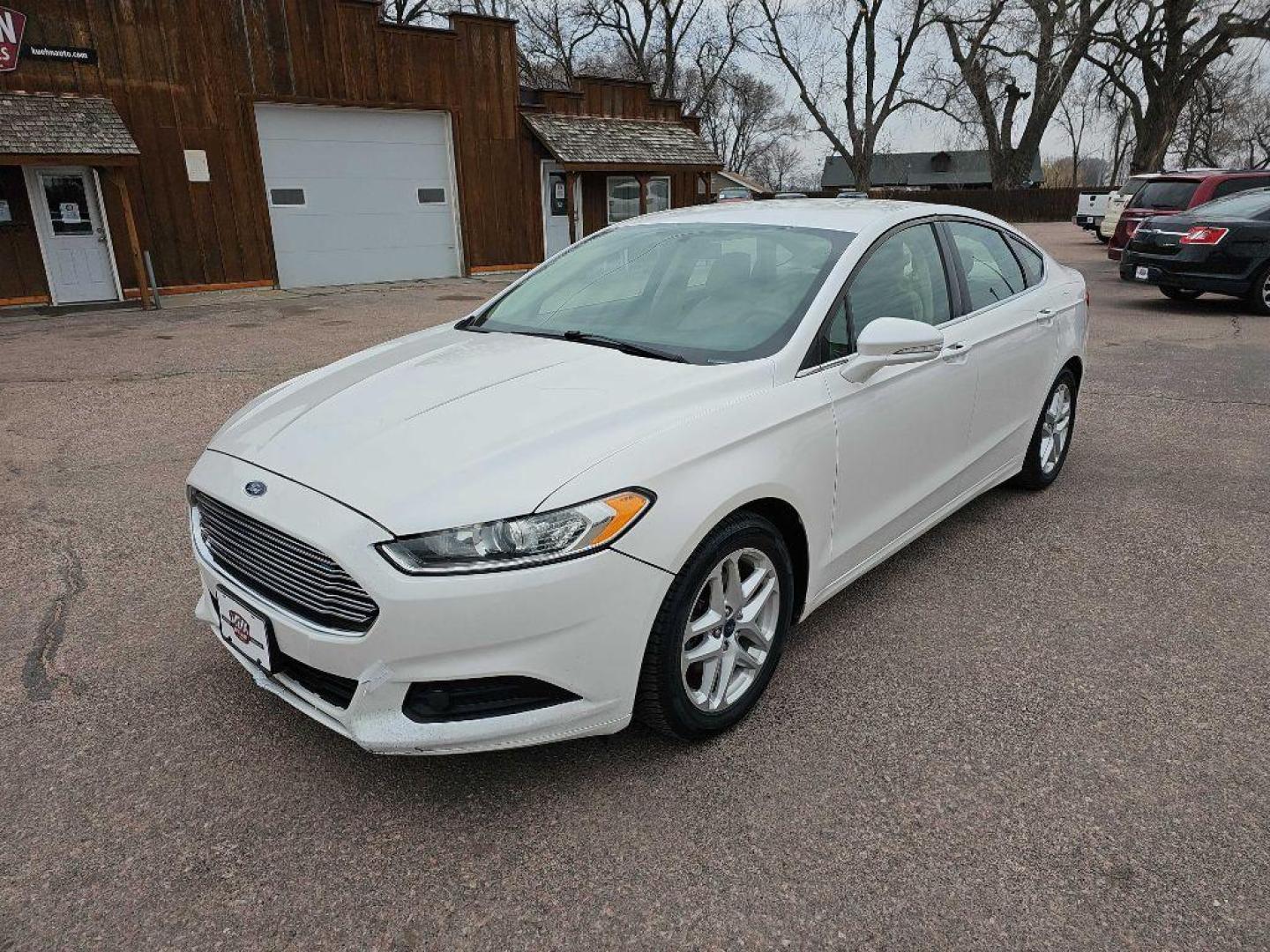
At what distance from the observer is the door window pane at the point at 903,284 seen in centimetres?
303

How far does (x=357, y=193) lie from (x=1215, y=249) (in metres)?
13.2

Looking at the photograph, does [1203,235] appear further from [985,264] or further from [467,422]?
[467,422]

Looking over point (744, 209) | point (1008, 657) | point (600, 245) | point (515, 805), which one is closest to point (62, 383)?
point (600, 245)

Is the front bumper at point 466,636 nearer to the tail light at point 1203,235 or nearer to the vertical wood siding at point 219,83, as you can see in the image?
the tail light at point 1203,235

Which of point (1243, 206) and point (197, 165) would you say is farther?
point (197, 165)

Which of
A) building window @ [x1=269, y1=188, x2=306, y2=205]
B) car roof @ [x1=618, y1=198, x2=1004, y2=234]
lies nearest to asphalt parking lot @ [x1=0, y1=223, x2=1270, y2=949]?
car roof @ [x1=618, y1=198, x2=1004, y2=234]

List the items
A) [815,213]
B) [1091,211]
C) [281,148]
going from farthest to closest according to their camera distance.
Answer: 1. [1091,211]
2. [281,148]
3. [815,213]

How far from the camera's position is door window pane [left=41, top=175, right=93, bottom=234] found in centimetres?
1227

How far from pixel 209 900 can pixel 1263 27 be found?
3885 cm

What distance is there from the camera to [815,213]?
11.4 feet

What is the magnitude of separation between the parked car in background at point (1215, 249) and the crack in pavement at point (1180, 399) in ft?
16.3

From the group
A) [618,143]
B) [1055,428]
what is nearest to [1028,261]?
[1055,428]

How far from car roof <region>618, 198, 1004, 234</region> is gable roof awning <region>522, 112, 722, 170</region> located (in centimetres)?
1312

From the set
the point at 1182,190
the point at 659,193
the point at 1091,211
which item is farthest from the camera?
the point at 1091,211
